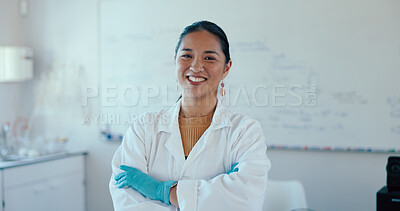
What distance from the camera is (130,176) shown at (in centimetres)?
164

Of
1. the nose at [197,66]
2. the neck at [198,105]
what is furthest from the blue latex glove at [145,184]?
→ the nose at [197,66]

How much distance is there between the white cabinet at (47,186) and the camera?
9.56ft

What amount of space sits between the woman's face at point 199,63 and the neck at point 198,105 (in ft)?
0.17

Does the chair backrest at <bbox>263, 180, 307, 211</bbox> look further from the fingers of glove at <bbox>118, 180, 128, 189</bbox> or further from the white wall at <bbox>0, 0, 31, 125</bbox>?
the white wall at <bbox>0, 0, 31, 125</bbox>

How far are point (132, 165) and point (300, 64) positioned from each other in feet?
5.30

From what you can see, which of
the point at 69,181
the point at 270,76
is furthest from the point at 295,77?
the point at 69,181

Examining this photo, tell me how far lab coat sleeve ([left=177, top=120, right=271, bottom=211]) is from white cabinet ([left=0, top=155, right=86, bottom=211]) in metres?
1.82

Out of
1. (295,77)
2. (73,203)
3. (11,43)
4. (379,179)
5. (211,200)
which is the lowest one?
(73,203)

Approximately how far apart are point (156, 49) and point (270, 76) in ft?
3.07

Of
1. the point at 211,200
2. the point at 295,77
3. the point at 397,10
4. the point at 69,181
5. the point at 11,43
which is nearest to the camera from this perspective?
the point at 211,200

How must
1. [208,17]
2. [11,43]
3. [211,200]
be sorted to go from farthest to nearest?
[11,43]
[208,17]
[211,200]

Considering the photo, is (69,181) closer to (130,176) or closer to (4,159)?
(4,159)

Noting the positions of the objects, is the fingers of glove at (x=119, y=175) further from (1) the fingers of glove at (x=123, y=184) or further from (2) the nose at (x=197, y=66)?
(2) the nose at (x=197, y=66)

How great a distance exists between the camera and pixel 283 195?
7.86ft
